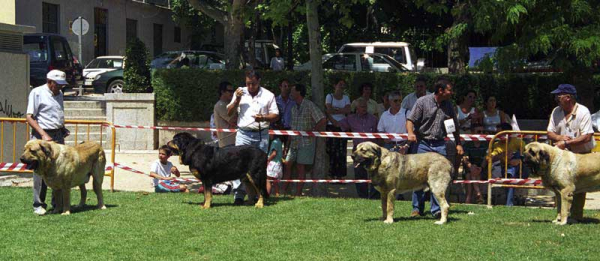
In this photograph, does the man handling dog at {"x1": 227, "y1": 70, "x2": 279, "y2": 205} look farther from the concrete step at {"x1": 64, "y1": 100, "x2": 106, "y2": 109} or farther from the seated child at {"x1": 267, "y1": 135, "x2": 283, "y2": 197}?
the concrete step at {"x1": 64, "y1": 100, "x2": 106, "y2": 109}

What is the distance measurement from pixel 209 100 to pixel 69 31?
18.9m

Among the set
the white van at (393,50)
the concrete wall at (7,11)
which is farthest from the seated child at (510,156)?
the white van at (393,50)

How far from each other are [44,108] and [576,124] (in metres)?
6.55

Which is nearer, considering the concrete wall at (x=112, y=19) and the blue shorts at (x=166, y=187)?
the blue shorts at (x=166, y=187)

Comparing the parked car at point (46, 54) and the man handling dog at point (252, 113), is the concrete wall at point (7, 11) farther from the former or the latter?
the parked car at point (46, 54)

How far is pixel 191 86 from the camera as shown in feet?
73.2

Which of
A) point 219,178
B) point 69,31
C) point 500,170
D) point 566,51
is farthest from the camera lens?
point 69,31

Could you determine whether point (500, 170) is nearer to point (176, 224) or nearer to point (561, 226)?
point (561, 226)

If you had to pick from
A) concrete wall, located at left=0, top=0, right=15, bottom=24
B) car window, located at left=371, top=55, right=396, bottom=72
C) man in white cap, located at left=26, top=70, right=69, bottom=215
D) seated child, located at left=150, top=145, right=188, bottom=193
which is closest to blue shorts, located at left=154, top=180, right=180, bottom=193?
seated child, located at left=150, top=145, right=188, bottom=193

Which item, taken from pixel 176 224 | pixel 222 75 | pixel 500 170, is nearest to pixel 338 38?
pixel 222 75

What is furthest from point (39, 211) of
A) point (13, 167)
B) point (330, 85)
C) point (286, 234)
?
point (330, 85)

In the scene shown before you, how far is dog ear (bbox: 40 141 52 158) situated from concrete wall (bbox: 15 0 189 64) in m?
25.8

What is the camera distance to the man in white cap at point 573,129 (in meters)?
10.9

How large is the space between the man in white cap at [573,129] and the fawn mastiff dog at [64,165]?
5.80 metres
